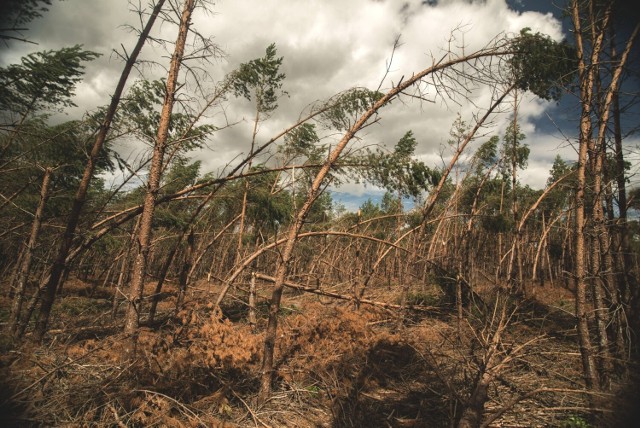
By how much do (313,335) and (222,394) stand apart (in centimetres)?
321

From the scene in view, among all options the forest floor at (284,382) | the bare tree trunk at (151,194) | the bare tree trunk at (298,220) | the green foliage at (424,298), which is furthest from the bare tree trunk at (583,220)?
the green foliage at (424,298)

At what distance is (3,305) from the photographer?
42.5 feet

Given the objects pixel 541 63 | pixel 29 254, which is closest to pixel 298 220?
pixel 541 63

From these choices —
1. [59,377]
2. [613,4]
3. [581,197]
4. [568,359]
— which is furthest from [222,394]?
[613,4]

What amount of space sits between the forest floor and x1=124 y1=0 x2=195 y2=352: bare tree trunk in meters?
0.74

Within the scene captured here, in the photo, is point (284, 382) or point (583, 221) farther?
point (284, 382)

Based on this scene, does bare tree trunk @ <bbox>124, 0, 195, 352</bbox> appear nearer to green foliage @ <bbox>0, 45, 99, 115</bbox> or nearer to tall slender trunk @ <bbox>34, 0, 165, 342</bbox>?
tall slender trunk @ <bbox>34, 0, 165, 342</bbox>

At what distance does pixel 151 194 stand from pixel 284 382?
4.40 meters

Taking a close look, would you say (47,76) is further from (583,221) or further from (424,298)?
(424,298)

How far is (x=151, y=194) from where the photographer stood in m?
3.94

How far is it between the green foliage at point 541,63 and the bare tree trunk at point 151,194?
15.8 ft


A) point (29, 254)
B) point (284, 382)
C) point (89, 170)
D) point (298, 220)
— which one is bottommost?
point (284, 382)

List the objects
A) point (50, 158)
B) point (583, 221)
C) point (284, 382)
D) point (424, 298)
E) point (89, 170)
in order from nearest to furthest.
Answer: point (583, 221) < point (89, 170) < point (284, 382) < point (50, 158) < point (424, 298)

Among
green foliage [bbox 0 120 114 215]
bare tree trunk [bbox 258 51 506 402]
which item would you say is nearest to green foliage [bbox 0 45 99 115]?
green foliage [bbox 0 120 114 215]
